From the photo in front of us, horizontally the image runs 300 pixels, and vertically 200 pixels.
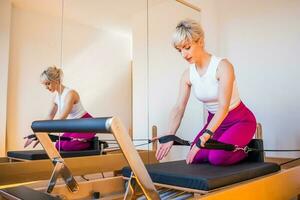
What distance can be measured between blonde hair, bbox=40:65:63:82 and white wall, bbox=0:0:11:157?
0.88ft

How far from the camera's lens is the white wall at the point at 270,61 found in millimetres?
2633

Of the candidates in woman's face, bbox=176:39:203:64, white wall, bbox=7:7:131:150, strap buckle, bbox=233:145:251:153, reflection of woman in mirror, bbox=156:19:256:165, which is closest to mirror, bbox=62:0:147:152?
white wall, bbox=7:7:131:150

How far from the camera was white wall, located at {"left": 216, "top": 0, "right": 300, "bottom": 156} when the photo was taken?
263cm

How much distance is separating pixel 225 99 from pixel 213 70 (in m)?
0.23

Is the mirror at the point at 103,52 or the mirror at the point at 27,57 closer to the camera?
the mirror at the point at 27,57

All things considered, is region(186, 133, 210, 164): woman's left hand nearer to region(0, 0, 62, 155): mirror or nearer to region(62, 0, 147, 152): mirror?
region(62, 0, 147, 152): mirror

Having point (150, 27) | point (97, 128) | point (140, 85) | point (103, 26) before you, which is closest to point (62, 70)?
point (103, 26)

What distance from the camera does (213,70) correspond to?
1742 mm

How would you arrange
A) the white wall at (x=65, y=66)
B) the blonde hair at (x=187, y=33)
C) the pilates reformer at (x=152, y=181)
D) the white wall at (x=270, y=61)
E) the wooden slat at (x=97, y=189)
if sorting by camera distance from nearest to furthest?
1. the pilates reformer at (x=152, y=181)
2. the wooden slat at (x=97, y=189)
3. the blonde hair at (x=187, y=33)
4. the white wall at (x=65, y=66)
5. the white wall at (x=270, y=61)

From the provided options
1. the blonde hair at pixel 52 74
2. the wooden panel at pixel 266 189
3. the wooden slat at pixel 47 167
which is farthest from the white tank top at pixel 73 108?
the wooden panel at pixel 266 189

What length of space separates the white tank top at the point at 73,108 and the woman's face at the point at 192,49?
3.44 feet

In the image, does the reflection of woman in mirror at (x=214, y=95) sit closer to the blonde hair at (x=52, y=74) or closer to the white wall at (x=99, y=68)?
the white wall at (x=99, y=68)

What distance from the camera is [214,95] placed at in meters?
1.80

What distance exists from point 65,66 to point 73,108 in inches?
13.7
